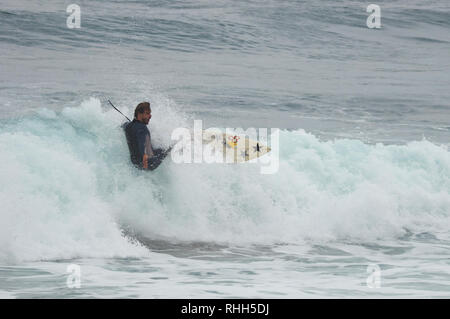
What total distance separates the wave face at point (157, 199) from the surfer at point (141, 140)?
0.34 m

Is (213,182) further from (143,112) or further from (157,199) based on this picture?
(143,112)

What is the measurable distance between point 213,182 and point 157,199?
2.70 ft

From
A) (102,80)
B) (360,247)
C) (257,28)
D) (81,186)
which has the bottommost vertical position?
(360,247)

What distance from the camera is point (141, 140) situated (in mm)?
10445

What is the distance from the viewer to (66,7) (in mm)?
26484

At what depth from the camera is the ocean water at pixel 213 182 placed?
9.09 m

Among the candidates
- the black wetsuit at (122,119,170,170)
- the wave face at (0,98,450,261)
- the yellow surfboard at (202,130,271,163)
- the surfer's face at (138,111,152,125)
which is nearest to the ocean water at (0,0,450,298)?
the wave face at (0,98,450,261)

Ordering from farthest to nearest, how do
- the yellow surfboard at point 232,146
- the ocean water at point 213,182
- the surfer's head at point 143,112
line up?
1. the yellow surfboard at point 232,146
2. the surfer's head at point 143,112
3. the ocean water at point 213,182

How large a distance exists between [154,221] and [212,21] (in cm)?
1655

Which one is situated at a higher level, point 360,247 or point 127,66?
point 127,66

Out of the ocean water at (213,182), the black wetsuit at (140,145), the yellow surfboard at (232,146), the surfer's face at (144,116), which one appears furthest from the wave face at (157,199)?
the surfer's face at (144,116)

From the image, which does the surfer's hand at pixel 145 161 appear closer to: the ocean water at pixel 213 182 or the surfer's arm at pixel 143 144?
the surfer's arm at pixel 143 144

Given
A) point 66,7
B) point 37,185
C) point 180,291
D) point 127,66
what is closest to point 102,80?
point 127,66
